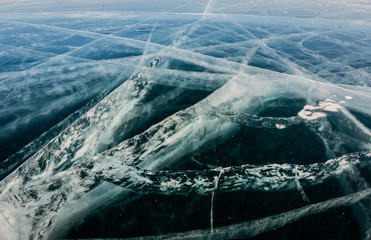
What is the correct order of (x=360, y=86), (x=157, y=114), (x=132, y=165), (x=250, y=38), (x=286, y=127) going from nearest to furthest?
(x=132, y=165) < (x=286, y=127) < (x=157, y=114) < (x=360, y=86) < (x=250, y=38)

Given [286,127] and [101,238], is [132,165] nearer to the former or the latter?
[101,238]

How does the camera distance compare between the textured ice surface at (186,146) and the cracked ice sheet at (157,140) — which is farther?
the cracked ice sheet at (157,140)

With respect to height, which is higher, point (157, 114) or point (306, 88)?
point (306, 88)

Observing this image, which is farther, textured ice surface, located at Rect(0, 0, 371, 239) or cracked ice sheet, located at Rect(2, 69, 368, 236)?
cracked ice sheet, located at Rect(2, 69, 368, 236)

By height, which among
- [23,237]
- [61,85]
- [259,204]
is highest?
[61,85]

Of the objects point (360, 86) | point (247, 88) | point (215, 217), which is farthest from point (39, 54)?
point (360, 86)

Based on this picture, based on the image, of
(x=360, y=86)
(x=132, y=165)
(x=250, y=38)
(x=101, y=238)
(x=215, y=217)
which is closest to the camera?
(x=101, y=238)

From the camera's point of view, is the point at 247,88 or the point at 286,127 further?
the point at 247,88
